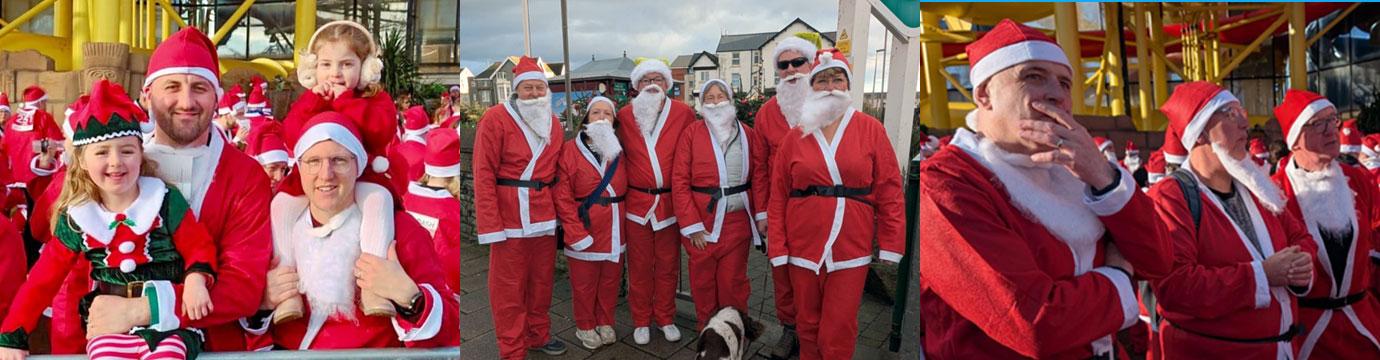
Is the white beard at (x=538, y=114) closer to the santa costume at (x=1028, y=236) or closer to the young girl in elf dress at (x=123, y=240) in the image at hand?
the young girl in elf dress at (x=123, y=240)

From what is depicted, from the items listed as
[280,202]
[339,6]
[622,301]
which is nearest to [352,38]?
[339,6]

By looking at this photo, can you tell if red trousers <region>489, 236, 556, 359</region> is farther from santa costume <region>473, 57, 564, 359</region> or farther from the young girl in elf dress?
the young girl in elf dress

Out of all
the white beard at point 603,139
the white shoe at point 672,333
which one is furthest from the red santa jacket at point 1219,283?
the white beard at point 603,139

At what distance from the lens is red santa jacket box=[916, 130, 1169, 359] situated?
991 mm

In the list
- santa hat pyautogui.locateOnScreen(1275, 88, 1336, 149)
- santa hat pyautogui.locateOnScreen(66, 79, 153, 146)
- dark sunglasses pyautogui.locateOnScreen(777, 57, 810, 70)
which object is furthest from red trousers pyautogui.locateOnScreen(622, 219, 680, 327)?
santa hat pyautogui.locateOnScreen(1275, 88, 1336, 149)

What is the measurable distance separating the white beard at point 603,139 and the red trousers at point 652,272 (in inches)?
7.0

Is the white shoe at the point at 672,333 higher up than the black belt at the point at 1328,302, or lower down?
lower down

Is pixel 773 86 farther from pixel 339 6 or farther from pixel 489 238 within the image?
pixel 339 6

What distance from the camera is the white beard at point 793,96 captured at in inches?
54.6

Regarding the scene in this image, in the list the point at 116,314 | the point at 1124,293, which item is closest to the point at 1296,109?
the point at 1124,293

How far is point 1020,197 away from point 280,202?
51.8 inches

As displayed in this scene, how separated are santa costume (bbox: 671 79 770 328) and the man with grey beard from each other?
0.05 meters

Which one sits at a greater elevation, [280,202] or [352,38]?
[352,38]

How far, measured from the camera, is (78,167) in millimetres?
1174
